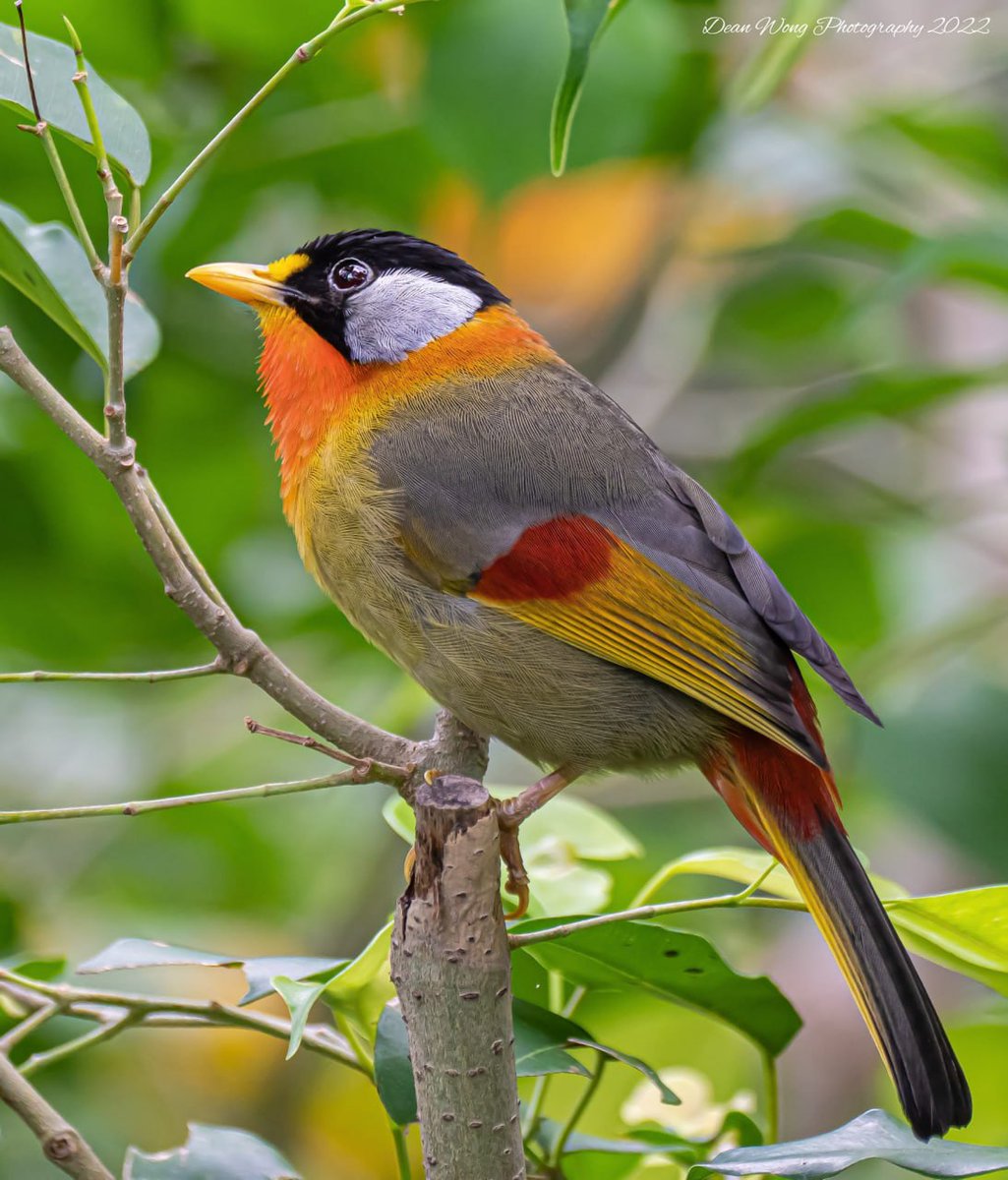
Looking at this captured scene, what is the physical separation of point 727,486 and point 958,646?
0.63m

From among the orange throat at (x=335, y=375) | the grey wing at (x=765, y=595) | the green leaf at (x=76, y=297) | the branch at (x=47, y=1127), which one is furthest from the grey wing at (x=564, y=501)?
the branch at (x=47, y=1127)

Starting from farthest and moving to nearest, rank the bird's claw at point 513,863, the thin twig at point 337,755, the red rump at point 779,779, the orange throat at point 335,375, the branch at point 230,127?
the orange throat at point 335,375
the red rump at point 779,779
the bird's claw at point 513,863
the thin twig at point 337,755
the branch at point 230,127

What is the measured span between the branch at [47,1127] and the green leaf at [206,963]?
14 centimetres

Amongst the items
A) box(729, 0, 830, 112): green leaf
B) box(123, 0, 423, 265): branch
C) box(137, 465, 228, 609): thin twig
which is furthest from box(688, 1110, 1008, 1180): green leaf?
box(729, 0, 830, 112): green leaf

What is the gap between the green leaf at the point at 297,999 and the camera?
1.45m

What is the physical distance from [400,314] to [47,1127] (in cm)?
155

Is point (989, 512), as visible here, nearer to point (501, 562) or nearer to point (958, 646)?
point (958, 646)

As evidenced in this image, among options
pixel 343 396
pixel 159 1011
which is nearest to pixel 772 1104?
pixel 159 1011

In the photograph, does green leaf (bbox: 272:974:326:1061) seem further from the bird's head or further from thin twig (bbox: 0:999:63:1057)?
the bird's head

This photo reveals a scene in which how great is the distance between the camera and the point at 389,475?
2.29 meters

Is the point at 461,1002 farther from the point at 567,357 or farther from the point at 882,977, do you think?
the point at 567,357

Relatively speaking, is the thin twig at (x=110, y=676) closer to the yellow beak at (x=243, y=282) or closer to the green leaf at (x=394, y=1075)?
the green leaf at (x=394, y=1075)

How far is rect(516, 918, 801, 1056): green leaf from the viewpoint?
165cm

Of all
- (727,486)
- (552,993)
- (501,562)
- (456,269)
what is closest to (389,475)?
(501,562)
